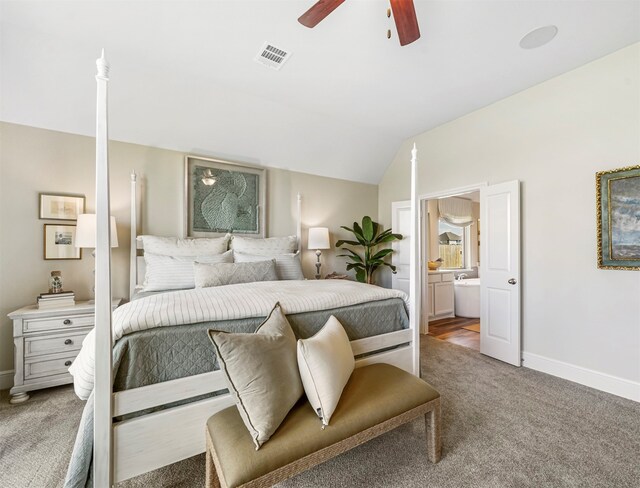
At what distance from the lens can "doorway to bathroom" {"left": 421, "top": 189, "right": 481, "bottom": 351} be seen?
161 inches

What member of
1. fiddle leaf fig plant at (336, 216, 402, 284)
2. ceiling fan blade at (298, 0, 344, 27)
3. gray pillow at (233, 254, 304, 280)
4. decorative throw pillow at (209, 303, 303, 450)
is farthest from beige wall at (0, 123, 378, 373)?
fiddle leaf fig plant at (336, 216, 402, 284)

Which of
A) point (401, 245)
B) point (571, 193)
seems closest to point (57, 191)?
point (401, 245)

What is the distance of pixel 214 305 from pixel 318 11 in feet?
5.87

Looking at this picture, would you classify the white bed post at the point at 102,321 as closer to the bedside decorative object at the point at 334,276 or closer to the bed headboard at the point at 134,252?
the bed headboard at the point at 134,252

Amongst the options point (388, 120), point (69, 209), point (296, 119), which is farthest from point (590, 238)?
point (69, 209)

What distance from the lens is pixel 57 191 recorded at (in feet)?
8.59

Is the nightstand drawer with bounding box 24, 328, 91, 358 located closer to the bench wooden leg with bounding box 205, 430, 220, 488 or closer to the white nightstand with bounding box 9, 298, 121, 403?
the white nightstand with bounding box 9, 298, 121, 403

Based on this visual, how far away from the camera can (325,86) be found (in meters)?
2.85

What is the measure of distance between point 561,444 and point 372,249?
3258 millimetres

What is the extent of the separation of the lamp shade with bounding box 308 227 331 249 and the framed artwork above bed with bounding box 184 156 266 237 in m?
0.68

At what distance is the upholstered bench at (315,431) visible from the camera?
3.41 feet

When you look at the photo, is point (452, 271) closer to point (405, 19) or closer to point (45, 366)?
point (405, 19)

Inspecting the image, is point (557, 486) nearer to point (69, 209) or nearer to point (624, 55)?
point (624, 55)

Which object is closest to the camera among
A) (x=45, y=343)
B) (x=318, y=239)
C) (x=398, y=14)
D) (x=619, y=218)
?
(x=398, y=14)
